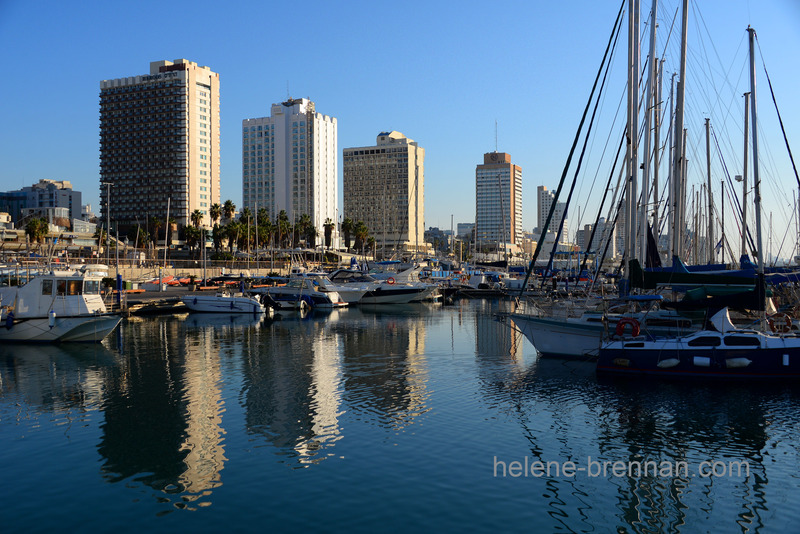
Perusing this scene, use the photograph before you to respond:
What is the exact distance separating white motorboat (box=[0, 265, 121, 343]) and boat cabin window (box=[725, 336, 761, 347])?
3626 cm

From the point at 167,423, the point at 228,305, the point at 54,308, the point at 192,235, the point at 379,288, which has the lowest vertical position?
the point at 167,423

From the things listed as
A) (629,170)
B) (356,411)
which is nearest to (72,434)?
(356,411)

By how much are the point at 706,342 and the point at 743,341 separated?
149 centimetres

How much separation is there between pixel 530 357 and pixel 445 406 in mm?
13439

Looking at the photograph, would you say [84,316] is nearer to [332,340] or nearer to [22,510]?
[332,340]

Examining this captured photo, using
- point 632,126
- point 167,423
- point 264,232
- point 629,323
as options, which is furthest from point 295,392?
point 264,232

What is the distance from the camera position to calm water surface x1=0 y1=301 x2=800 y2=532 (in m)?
15.3

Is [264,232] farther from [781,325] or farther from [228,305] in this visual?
[781,325]

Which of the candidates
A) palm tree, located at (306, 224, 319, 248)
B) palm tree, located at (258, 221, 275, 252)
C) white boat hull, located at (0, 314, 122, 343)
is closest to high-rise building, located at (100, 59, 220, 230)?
palm tree, located at (306, 224, 319, 248)

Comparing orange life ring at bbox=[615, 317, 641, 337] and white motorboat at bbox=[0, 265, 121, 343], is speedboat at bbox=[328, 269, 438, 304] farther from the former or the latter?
orange life ring at bbox=[615, 317, 641, 337]

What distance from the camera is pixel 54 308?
41.1 m

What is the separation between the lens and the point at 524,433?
71.6 feet

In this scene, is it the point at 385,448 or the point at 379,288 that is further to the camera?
the point at 379,288

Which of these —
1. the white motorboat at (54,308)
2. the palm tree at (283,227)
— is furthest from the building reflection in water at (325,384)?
the palm tree at (283,227)
